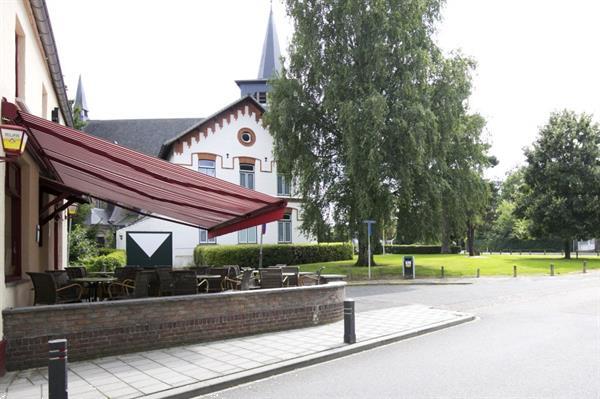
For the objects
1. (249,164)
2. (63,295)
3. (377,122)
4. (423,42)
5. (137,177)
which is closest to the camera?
(137,177)

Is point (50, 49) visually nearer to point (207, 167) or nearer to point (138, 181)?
point (138, 181)

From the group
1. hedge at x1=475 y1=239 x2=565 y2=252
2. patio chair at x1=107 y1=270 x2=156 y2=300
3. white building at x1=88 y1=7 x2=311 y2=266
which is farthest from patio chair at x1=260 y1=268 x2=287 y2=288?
hedge at x1=475 y1=239 x2=565 y2=252

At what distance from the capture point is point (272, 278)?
1198cm

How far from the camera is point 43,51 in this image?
12.3 metres

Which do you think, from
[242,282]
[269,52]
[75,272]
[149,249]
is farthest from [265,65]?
[242,282]

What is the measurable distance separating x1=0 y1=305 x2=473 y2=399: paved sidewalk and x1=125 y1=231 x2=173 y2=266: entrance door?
6325 millimetres

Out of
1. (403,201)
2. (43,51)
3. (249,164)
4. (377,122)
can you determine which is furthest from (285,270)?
(249,164)

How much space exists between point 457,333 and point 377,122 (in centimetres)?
1602

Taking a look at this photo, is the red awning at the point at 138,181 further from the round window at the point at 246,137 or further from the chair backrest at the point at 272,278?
the round window at the point at 246,137

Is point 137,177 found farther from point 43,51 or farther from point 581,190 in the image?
point 581,190

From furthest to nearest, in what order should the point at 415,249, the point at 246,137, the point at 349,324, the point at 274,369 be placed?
1. the point at 415,249
2. the point at 246,137
3. the point at 349,324
4. the point at 274,369

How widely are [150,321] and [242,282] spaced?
3916 millimetres

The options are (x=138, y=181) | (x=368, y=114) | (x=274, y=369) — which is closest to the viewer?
(x=274, y=369)

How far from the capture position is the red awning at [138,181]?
24.8 feet
